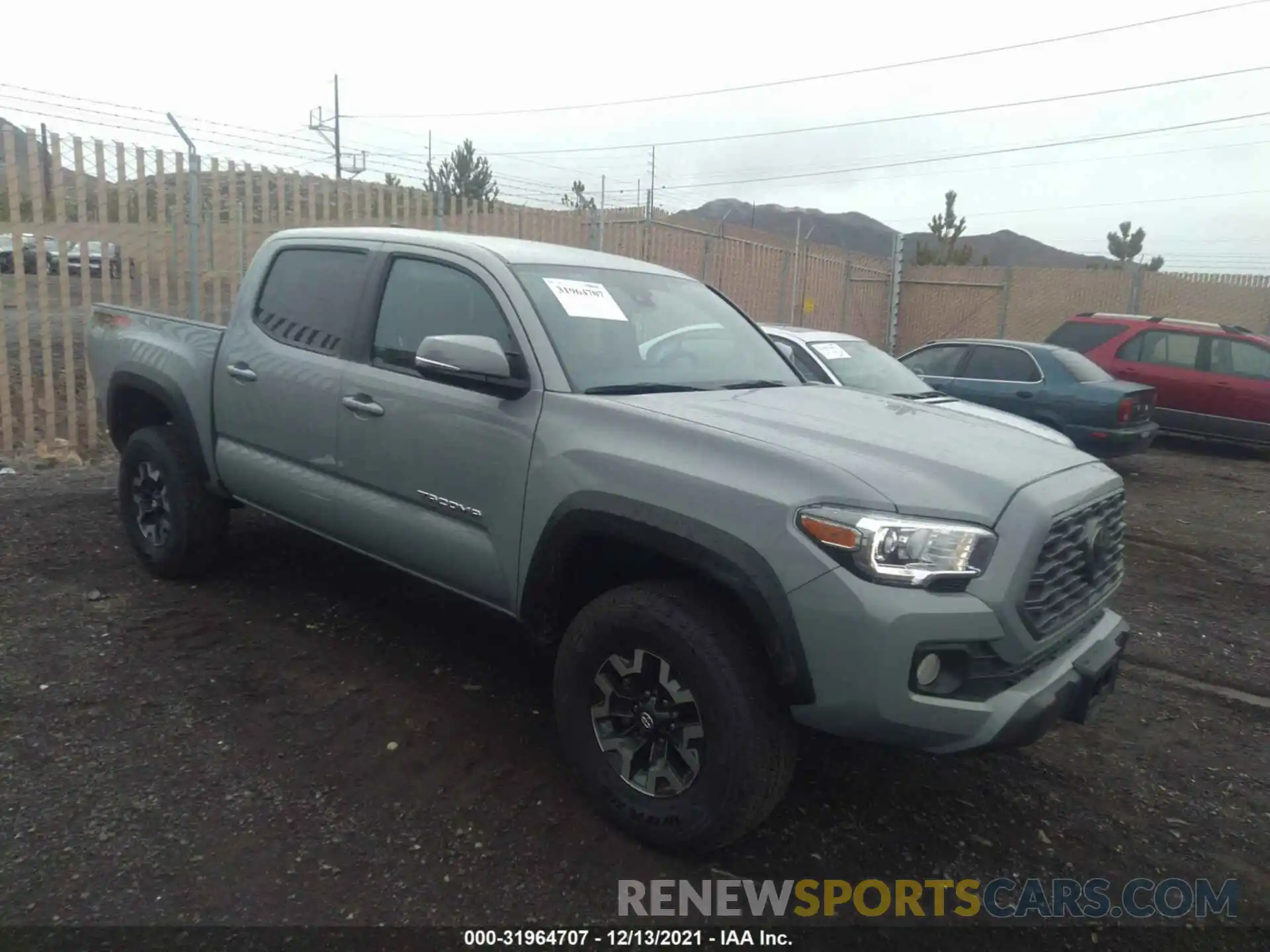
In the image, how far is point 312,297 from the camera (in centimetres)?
432

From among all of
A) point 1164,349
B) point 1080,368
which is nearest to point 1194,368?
point 1164,349

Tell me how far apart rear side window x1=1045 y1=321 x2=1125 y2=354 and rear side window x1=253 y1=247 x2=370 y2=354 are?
1013cm

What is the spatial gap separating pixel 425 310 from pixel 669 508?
5.18 ft

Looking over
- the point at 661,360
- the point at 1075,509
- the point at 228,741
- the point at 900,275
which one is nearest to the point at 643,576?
the point at 661,360

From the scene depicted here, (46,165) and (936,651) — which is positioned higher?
(46,165)

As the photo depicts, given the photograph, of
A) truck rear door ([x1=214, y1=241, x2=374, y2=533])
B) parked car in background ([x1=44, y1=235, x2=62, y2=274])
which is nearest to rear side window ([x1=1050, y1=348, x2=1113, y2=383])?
truck rear door ([x1=214, y1=241, x2=374, y2=533])

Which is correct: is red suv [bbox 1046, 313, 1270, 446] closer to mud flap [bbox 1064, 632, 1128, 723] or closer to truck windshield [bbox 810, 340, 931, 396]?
truck windshield [bbox 810, 340, 931, 396]

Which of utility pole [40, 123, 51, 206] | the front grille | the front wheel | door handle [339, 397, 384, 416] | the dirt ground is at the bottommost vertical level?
the dirt ground

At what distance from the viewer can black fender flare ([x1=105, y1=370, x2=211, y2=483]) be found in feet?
15.5

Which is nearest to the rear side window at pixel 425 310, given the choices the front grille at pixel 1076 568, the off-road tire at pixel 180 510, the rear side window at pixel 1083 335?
the off-road tire at pixel 180 510

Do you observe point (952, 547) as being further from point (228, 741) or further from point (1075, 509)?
point (228, 741)

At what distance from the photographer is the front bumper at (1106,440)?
9.52 meters

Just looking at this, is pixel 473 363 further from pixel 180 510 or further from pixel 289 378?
pixel 180 510

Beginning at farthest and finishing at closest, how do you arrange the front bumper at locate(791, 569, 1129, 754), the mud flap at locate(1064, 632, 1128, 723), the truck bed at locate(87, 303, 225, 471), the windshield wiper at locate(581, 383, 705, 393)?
the truck bed at locate(87, 303, 225, 471), the windshield wiper at locate(581, 383, 705, 393), the mud flap at locate(1064, 632, 1128, 723), the front bumper at locate(791, 569, 1129, 754)
